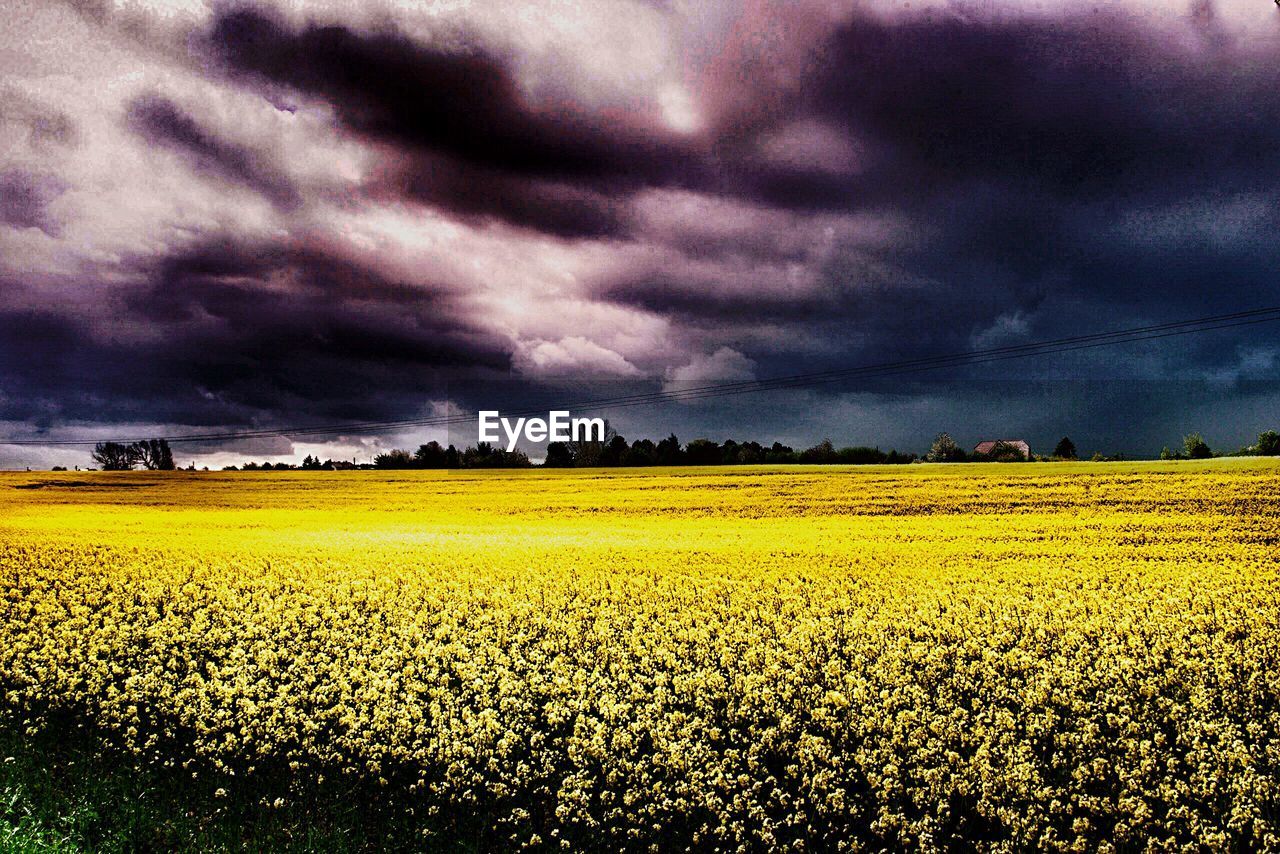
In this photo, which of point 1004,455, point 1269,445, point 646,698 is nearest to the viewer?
point 646,698

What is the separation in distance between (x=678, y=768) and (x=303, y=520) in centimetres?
3368

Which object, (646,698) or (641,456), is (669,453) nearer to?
(641,456)

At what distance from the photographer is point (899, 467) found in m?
51.3

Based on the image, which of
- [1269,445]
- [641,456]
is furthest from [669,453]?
[1269,445]

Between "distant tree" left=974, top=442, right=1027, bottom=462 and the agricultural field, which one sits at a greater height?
"distant tree" left=974, top=442, right=1027, bottom=462

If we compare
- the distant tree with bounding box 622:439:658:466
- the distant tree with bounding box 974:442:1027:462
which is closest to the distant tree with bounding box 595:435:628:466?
the distant tree with bounding box 622:439:658:466

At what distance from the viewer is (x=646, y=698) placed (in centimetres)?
955

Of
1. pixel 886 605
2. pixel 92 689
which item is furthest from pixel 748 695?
pixel 92 689

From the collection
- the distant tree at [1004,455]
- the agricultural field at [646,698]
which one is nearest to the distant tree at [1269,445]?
the distant tree at [1004,455]

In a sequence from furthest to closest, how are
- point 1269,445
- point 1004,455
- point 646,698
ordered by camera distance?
point 1004,455
point 1269,445
point 646,698

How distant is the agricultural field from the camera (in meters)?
7.25

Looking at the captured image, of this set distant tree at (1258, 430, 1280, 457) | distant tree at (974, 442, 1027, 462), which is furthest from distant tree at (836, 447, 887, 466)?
distant tree at (1258, 430, 1280, 457)

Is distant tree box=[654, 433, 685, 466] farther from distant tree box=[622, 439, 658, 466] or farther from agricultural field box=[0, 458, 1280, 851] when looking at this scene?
agricultural field box=[0, 458, 1280, 851]

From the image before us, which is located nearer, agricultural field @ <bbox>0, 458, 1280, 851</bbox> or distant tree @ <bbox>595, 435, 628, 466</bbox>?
agricultural field @ <bbox>0, 458, 1280, 851</bbox>
